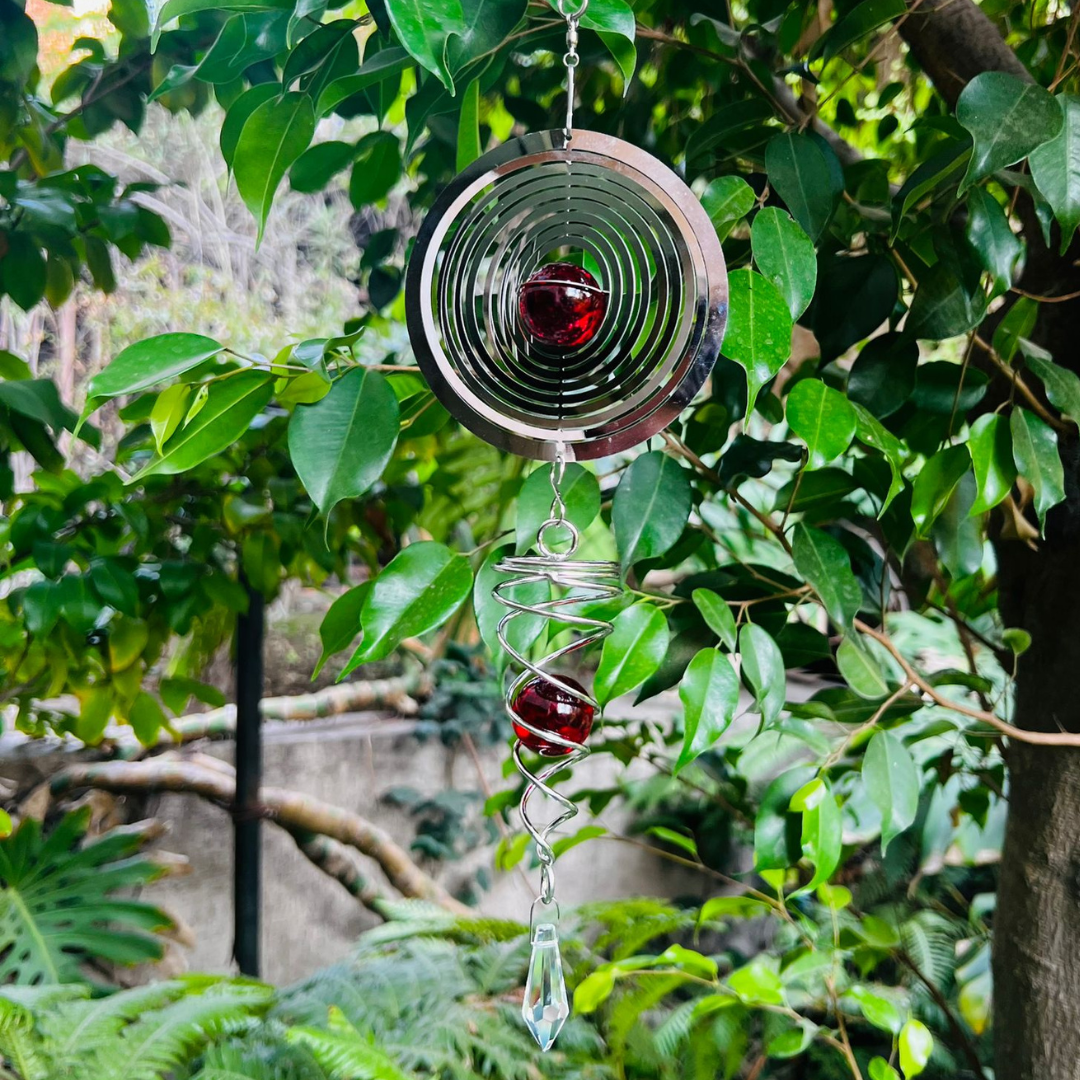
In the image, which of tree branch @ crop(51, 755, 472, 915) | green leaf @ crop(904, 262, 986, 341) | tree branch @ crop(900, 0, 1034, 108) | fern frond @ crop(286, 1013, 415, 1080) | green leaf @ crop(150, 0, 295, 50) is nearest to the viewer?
green leaf @ crop(150, 0, 295, 50)

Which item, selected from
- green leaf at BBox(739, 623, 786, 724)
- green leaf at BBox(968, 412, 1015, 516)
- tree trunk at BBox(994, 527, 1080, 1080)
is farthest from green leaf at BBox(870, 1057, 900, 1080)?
green leaf at BBox(968, 412, 1015, 516)

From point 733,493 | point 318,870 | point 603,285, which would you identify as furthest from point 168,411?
point 318,870

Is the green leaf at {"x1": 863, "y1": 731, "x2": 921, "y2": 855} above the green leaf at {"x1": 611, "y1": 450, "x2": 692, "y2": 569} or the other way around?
the other way around

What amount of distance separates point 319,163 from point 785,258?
0.46 meters

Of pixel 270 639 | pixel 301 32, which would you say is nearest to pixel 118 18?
pixel 301 32

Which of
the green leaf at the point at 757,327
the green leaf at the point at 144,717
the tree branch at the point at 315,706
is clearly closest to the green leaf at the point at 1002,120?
the green leaf at the point at 757,327

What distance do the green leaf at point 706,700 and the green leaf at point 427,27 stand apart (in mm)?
345

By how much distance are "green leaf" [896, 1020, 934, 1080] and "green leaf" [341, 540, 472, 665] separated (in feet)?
1.81

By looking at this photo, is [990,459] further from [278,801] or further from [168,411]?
[278,801]

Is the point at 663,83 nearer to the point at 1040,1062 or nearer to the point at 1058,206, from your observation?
the point at 1058,206

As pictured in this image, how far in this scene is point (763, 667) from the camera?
0.59 meters

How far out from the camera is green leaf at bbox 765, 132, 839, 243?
0.56 m

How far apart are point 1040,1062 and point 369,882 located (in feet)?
4.15

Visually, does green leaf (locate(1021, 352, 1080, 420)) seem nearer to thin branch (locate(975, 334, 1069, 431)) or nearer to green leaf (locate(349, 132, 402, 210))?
thin branch (locate(975, 334, 1069, 431))
